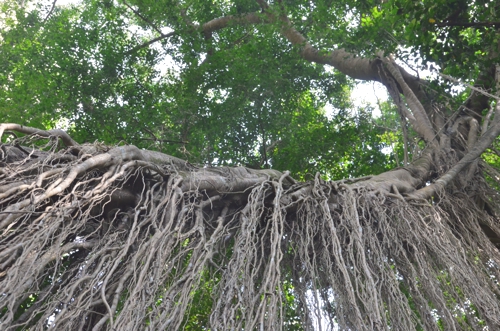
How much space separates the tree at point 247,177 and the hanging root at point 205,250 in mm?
15

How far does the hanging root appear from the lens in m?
2.05

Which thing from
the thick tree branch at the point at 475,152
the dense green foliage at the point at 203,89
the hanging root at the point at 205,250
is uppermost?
the dense green foliage at the point at 203,89

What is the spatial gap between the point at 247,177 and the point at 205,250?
91 centimetres

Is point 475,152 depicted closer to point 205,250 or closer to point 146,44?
point 205,250

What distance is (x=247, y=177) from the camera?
10.8ft

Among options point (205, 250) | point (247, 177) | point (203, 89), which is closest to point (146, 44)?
point (203, 89)

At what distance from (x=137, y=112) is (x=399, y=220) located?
325 cm

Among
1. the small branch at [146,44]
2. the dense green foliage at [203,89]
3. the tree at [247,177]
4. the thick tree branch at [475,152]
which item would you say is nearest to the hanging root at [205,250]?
the tree at [247,177]

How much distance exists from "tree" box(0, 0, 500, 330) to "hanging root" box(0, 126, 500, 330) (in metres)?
0.01

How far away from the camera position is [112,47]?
589 cm

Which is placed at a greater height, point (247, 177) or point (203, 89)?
point (203, 89)

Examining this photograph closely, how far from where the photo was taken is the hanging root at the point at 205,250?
2.05m

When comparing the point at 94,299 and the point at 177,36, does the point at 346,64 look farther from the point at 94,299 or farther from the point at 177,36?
the point at 94,299

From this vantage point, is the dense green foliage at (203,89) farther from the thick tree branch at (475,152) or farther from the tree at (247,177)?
the thick tree branch at (475,152)
